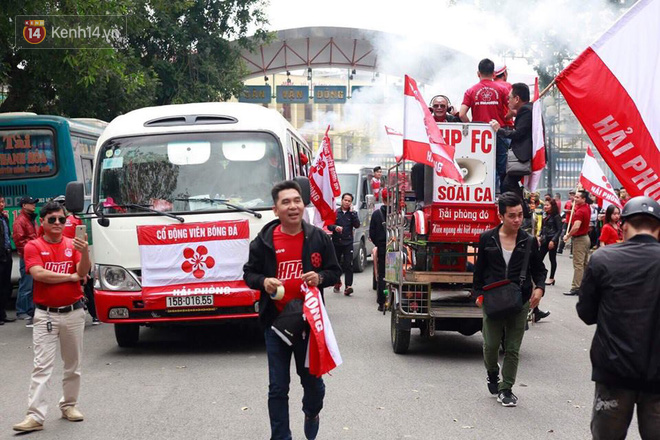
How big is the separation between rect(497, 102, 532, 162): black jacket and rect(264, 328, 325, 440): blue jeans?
4.89 m

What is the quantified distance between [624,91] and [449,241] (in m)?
3.83

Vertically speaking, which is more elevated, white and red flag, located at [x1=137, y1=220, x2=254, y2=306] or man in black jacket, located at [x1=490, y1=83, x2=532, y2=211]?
man in black jacket, located at [x1=490, y1=83, x2=532, y2=211]

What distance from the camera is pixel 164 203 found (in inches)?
402

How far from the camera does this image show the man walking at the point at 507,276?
25.0 ft

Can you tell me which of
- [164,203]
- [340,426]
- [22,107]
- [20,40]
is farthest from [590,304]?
[22,107]

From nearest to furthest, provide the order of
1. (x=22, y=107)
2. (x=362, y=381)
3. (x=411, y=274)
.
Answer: (x=362, y=381)
(x=411, y=274)
(x=22, y=107)

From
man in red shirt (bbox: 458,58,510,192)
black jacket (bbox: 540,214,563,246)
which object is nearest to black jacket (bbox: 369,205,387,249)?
man in red shirt (bbox: 458,58,510,192)

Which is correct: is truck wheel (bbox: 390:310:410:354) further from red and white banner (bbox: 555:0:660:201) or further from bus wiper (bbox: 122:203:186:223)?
red and white banner (bbox: 555:0:660:201)

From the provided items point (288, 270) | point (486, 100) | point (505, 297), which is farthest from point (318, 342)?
point (486, 100)

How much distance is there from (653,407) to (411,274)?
5.62 m

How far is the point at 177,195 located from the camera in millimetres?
10234

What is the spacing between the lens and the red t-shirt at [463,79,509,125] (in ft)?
35.0

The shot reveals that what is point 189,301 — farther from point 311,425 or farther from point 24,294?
point 24,294

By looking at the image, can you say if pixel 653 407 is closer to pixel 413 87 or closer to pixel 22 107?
pixel 413 87
